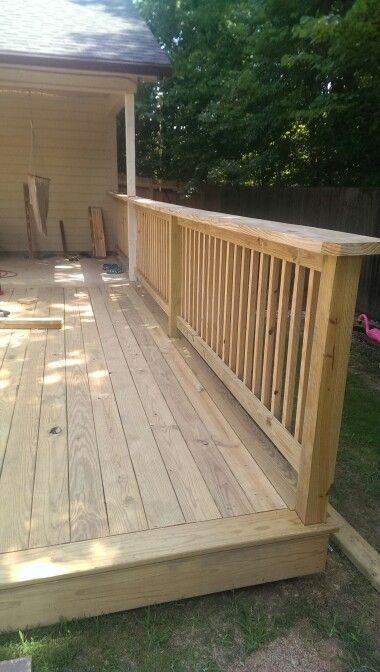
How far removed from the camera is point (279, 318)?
80.6 inches

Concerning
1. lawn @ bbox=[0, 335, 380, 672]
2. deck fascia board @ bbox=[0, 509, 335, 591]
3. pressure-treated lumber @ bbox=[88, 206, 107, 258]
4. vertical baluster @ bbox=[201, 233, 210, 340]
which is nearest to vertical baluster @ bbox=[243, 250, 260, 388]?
vertical baluster @ bbox=[201, 233, 210, 340]

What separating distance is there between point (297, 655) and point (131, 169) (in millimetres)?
5416

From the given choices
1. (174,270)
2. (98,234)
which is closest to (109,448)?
(174,270)

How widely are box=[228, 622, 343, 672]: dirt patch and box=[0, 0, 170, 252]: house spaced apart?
17.1 ft

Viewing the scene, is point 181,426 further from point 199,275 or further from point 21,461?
point 199,275

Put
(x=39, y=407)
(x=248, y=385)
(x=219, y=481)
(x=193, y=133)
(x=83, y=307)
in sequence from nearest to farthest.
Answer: (x=219, y=481) → (x=248, y=385) → (x=39, y=407) → (x=83, y=307) → (x=193, y=133)

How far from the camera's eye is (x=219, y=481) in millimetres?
2062

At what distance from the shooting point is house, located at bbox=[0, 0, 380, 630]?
163 centimetres

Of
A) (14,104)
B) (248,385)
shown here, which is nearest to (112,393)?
(248,385)

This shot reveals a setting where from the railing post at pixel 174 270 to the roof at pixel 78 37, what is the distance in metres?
2.48

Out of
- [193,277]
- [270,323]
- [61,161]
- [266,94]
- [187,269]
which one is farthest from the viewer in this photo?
[61,161]

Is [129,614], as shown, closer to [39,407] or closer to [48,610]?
[48,610]

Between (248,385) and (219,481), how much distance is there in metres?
0.60

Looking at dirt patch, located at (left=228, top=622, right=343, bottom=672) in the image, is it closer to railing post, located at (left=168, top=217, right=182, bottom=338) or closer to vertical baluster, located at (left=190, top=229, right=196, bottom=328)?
vertical baluster, located at (left=190, top=229, right=196, bottom=328)
